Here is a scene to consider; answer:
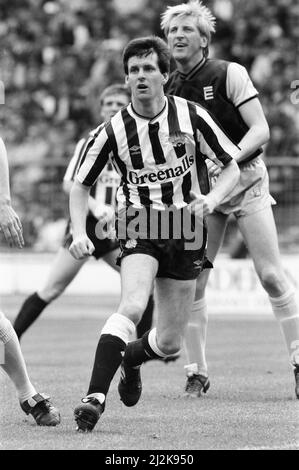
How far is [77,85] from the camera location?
18297 mm

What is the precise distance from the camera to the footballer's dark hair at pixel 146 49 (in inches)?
207

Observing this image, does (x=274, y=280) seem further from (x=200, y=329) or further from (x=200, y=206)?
(x=200, y=206)

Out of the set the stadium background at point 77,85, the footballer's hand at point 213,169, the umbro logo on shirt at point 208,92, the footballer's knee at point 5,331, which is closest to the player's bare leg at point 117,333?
the footballer's knee at point 5,331

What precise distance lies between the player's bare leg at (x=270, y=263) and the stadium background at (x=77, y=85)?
23.6 feet

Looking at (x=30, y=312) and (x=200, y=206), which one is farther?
(x=30, y=312)

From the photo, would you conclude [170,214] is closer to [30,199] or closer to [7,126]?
[30,199]

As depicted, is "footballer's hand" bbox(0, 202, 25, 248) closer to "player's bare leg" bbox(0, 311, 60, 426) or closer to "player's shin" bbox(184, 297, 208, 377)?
"player's bare leg" bbox(0, 311, 60, 426)

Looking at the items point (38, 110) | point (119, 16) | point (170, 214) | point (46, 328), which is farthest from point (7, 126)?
point (170, 214)

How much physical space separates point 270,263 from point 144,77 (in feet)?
5.69

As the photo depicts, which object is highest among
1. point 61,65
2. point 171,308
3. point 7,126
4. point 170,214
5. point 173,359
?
point 61,65

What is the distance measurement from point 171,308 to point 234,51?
12543 millimetres

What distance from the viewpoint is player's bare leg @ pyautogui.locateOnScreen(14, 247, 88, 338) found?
8297 millimetres

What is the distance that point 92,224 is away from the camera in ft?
27.7

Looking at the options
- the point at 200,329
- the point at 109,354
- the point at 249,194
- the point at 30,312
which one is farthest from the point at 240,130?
the point at 30,312
